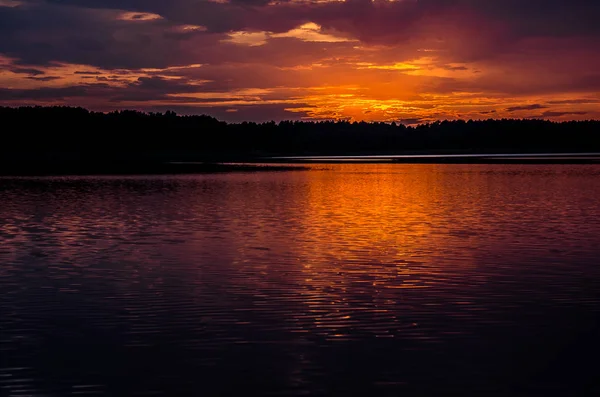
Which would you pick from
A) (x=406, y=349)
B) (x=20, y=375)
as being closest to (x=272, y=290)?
(x=406, y=349)

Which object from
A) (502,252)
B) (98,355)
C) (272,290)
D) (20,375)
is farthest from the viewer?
(502,252)

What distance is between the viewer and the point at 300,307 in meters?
19.0

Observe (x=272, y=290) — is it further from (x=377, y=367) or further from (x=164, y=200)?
(x=164, y=200)

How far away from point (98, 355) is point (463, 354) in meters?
6.67

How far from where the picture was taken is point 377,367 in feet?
46.4

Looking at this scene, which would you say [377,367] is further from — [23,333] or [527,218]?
[527,218]

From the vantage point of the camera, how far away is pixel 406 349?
50.0ft

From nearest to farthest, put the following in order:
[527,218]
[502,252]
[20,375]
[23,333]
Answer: [20,375] → [23,333] → [502,252] → [527,218]

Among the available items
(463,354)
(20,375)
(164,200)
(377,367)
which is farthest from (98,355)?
(164,200)

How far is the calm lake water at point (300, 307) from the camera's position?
44.7 ft

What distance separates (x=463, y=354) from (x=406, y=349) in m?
1.05

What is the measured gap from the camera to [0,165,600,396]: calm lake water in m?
13.6

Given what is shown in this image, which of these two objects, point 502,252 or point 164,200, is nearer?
point 502,252

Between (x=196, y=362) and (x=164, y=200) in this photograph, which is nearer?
(x=196, y=362)
